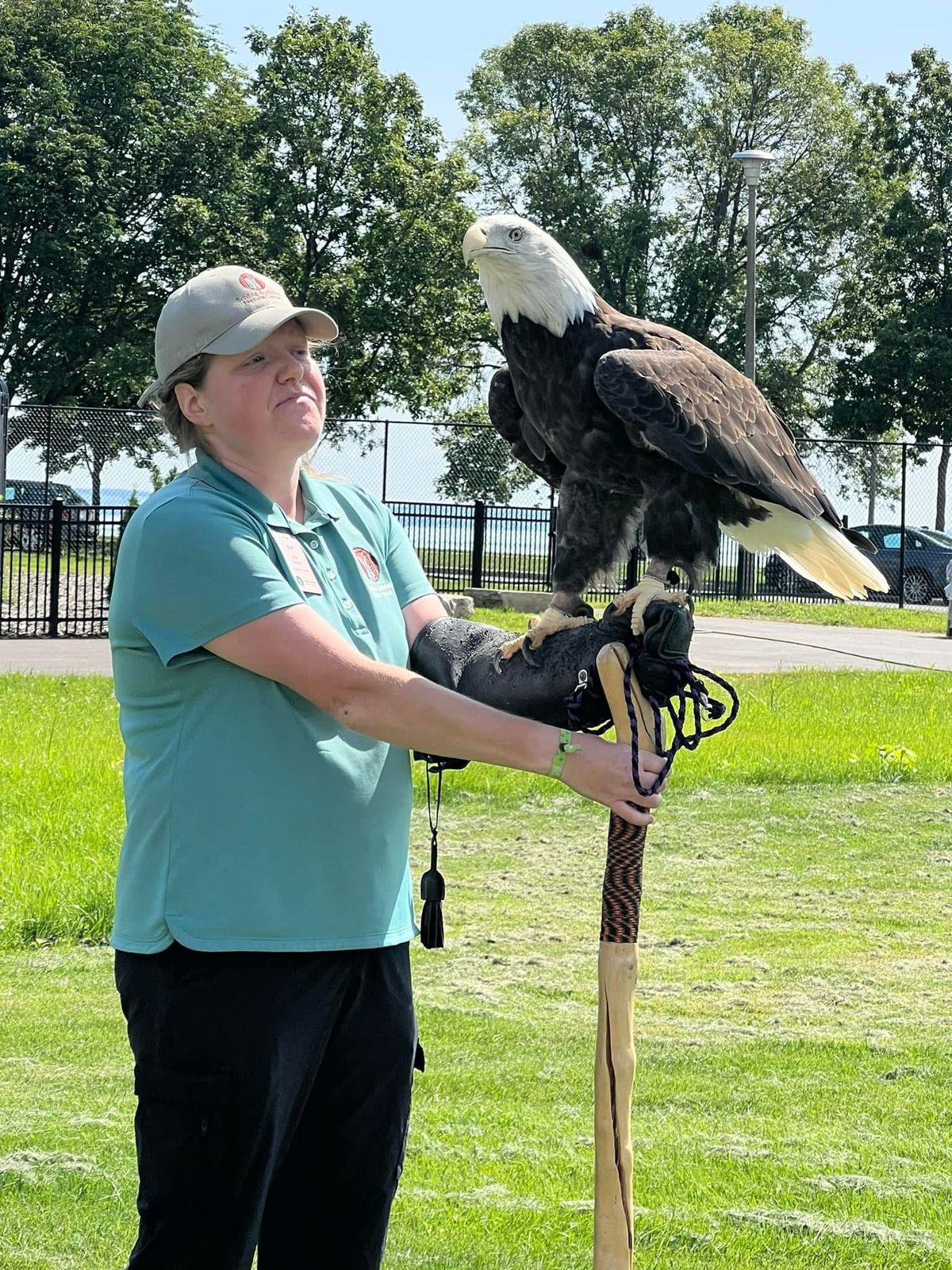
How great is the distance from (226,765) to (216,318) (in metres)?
0.64

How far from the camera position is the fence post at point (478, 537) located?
844 inches

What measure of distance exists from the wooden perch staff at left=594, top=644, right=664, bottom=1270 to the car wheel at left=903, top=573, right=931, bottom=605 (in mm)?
24143

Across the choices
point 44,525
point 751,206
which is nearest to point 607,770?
point 44,525

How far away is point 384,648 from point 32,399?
105 ft

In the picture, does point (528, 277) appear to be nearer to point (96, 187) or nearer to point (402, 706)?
point (402, 706)

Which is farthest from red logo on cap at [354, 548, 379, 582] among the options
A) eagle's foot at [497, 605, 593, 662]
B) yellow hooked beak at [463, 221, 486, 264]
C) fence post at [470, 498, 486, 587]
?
fence post at [470, 498, 486, 587]

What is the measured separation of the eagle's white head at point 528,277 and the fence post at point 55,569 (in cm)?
1305

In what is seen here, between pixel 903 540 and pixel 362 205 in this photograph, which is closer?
pixel 903 540

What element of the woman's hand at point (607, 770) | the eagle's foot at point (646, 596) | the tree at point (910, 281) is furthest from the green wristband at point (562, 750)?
the tree at point (910, 281)

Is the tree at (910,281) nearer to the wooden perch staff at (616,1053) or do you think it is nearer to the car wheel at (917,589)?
the car wheel at (917,589)

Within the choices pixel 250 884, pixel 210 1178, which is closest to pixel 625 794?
pixel 250 884

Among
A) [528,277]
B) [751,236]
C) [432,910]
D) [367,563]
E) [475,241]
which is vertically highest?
[751,236]

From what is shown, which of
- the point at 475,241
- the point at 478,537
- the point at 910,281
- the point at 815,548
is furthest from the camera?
the point at 910,281

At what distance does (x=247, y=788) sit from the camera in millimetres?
2094
